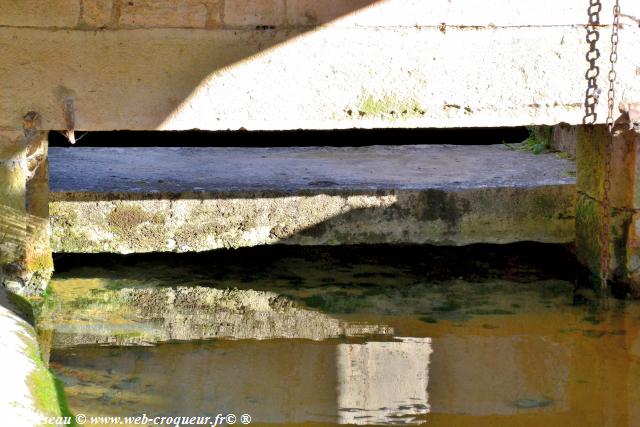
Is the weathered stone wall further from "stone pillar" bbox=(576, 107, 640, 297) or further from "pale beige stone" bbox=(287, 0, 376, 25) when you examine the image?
"stone pillar" bbox=(576, 107, 640, 297)

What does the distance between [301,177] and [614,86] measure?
6.77 ft

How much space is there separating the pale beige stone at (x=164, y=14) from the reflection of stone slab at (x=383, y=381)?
1.81 meters

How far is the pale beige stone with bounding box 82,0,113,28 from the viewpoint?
186 inches

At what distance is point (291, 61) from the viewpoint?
482 cm

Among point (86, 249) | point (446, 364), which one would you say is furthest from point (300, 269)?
point (446, 364)

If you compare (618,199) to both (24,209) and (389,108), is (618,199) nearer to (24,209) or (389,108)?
(389,108)

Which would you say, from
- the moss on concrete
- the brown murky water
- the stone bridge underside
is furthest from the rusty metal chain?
the moss on concrete

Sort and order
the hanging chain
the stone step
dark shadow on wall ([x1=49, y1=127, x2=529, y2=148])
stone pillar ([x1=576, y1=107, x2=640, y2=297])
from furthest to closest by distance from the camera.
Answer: dark shadow on wall ([x1=49, y1=127, x2=529, y2=148])
the stone step
stone pillar ([x1=576, y1=107, x2=640, y2=297])
the hanging chain

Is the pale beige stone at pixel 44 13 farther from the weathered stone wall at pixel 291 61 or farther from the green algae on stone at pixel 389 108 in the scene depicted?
the green algae on stone at pixel 389 108

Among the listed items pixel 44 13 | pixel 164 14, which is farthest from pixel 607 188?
pixel 44 13

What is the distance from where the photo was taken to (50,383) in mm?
3531

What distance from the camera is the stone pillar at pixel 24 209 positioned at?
4.85 metres

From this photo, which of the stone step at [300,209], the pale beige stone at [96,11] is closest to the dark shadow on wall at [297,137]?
the stone step at [300,209]

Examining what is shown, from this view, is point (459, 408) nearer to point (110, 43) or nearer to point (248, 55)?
point (248, 55)
